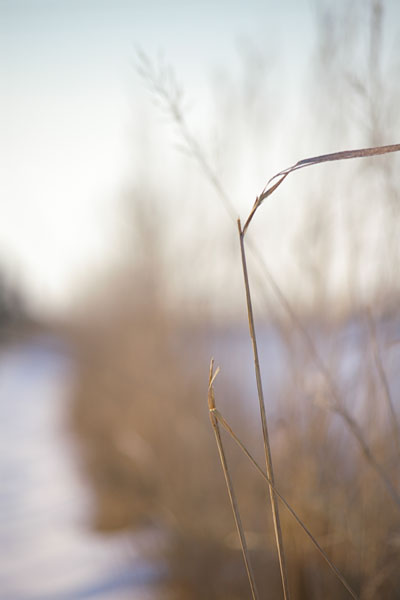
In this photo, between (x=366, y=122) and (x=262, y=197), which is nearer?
(x=262, y=197)

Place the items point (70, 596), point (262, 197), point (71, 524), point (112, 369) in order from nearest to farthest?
point (262, 197), point (70, 596), point (71, 524), point (112, 369)

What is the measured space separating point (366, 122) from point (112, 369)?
7.75ft

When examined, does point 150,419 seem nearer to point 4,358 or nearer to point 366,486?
point 366,486

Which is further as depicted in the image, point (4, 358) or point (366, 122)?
point (4, 358)

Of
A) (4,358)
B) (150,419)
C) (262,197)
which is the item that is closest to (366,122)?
(262,197)

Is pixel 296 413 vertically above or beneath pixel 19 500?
above

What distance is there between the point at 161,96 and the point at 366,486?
1.92 feet

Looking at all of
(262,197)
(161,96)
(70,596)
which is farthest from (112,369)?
(262,197)

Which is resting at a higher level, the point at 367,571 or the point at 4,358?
the point at 367,571

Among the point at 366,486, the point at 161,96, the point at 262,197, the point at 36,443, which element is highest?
the point at 161,96

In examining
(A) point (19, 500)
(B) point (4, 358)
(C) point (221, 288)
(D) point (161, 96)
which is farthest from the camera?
(B) point (4, 358)

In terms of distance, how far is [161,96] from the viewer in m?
0.60

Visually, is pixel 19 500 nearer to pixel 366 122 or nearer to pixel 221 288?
pixel 221 288

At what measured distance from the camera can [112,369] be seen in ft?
9.69
